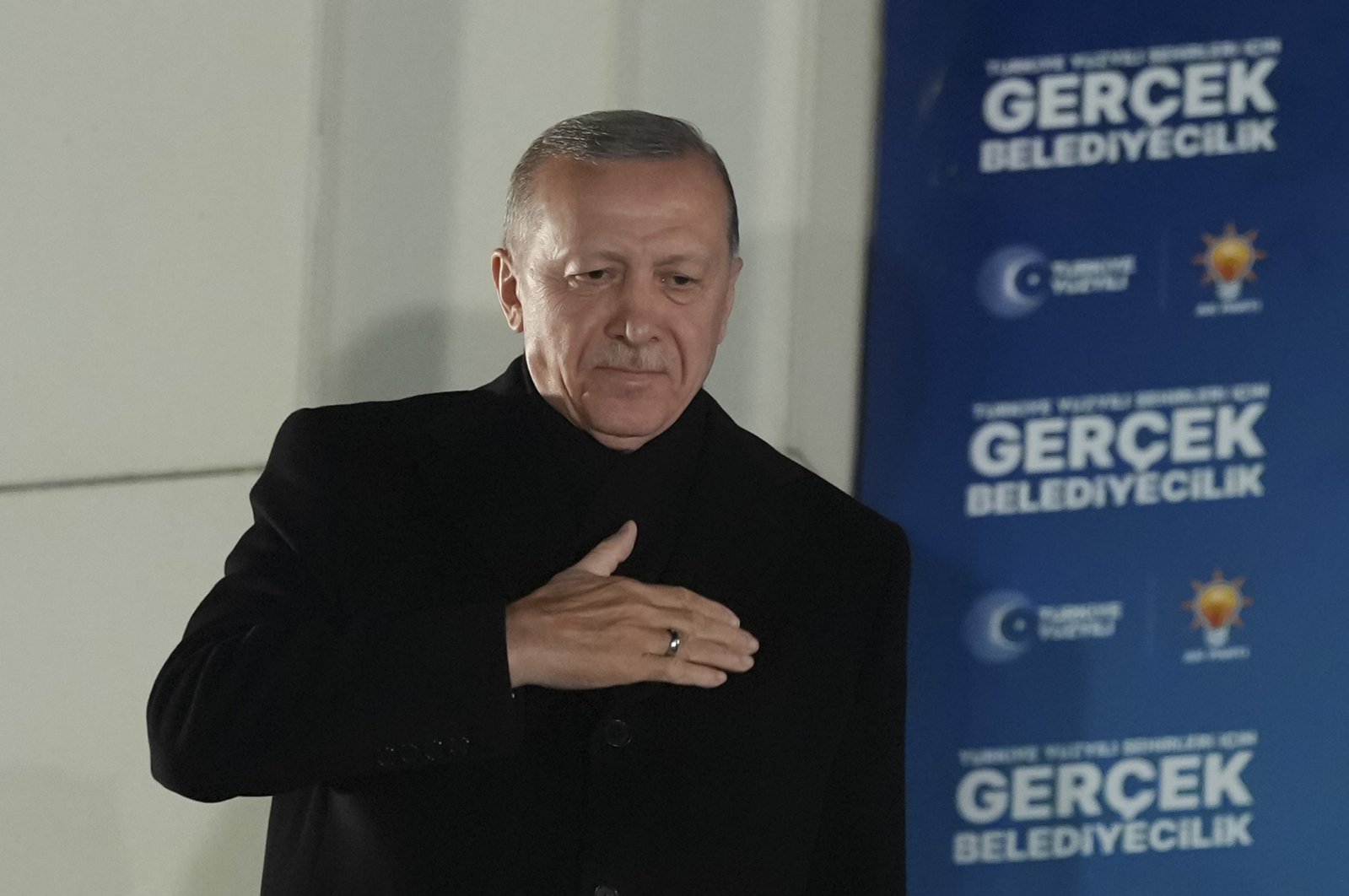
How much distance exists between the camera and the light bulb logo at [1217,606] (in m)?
2.66

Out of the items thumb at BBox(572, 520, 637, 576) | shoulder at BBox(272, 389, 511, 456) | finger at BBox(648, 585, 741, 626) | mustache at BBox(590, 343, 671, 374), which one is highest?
mustache at BBox(590, 343, 671, 374)

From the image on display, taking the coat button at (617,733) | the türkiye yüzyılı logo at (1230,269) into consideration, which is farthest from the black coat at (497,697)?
the türkiye yüzyılı logo at (1230,269)

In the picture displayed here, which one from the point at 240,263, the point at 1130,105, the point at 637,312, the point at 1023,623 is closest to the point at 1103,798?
the point at 1023,623

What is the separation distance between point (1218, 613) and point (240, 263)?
1.61 metres

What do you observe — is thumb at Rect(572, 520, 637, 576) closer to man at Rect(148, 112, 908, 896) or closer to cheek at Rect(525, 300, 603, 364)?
man at Rect(148, 112, 908, 896)

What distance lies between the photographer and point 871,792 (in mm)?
2033

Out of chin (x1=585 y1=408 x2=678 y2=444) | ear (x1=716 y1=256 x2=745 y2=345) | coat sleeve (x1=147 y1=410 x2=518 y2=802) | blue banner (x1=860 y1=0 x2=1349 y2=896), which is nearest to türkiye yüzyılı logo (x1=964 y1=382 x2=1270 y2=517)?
blue banner (x1=860 y1=0 x2=1349 y2=896)

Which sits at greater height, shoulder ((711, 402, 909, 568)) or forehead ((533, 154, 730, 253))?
forehead ((533, 154, 730, 253))

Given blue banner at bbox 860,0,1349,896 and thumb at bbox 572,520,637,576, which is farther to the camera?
blue banner at bbox 860,0,1349,896

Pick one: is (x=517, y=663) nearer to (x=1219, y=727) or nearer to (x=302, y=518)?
(x=302, y=518)

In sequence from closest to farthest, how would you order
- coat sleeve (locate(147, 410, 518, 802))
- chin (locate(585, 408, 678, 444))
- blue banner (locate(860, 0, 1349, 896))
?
coat sleeve (locate(147, 410, 518, 802)) < chin (locate(585, 408, 678, 444)) < blue banner (locate(860, 0, 1349, 896))

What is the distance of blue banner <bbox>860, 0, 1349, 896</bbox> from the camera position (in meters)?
2.64

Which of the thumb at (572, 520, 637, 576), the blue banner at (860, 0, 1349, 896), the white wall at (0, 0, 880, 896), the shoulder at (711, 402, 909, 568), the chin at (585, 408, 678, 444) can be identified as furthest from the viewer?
the white wall at (0, 0, 880, 896)

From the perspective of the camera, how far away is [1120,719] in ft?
8.86
